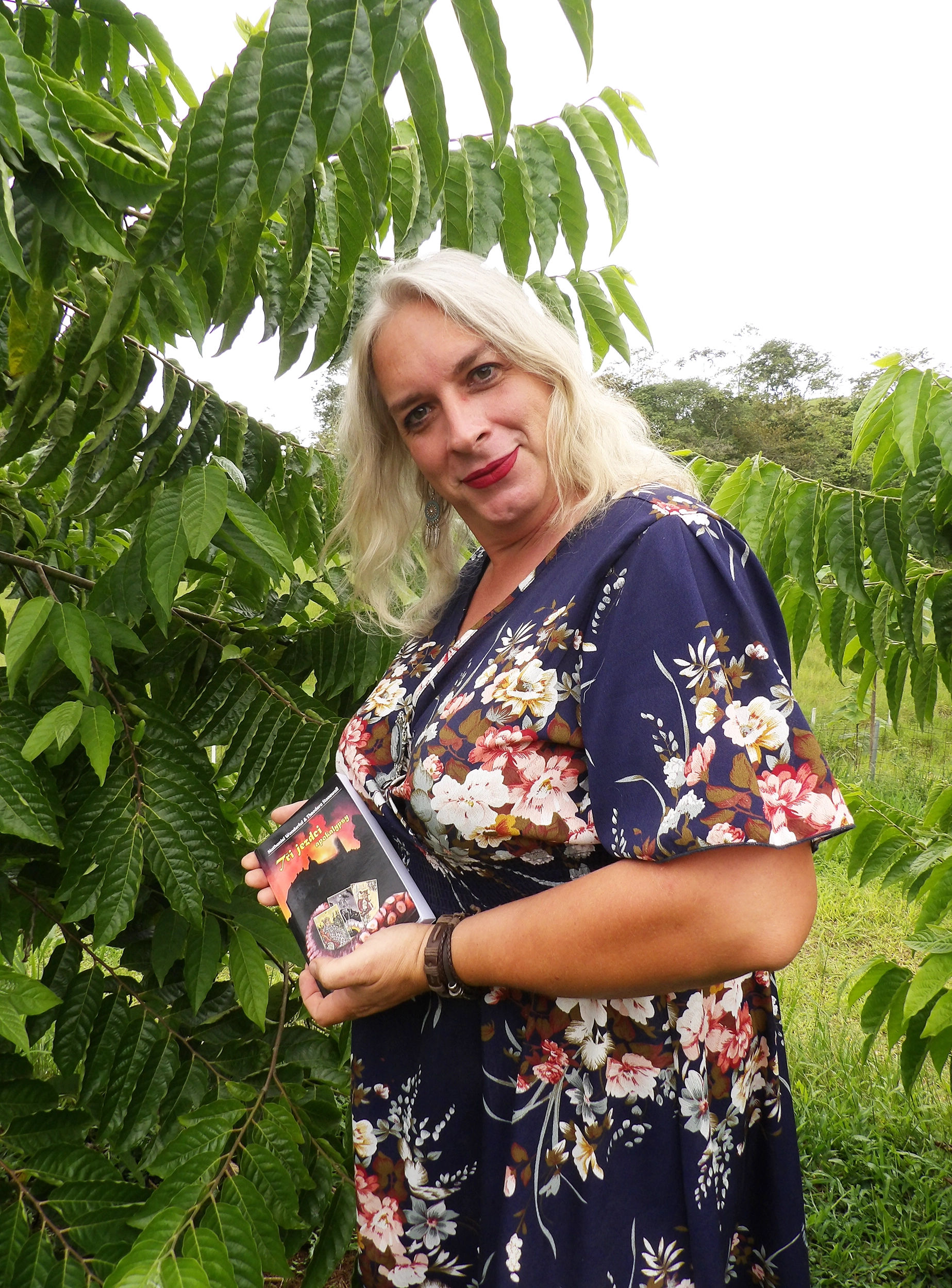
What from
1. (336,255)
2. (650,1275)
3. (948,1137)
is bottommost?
(948,1137)

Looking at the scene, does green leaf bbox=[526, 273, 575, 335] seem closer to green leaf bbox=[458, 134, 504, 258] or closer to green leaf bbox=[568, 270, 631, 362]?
green leaf bbox=[568, 270, 631, 362]

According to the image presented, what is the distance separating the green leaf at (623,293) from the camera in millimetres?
1777

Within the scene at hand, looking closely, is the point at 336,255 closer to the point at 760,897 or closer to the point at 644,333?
the point at 644,333

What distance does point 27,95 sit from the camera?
0.83 metres

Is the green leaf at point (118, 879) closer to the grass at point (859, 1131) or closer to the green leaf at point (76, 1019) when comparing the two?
the green leaf at point (76, 1019)

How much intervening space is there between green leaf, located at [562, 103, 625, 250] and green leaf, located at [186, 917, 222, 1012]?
122 cm

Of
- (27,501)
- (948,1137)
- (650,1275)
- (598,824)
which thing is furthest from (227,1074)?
(948,1137)

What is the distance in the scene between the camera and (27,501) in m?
1.83

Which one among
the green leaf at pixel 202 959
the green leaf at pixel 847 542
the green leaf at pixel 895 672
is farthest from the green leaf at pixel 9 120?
the green leaf at pixel 895 672

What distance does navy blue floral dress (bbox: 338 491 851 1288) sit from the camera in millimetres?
947

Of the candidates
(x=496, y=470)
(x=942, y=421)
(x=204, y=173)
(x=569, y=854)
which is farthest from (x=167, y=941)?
(x=942, y=421)

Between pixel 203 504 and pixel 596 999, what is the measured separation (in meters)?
0.77

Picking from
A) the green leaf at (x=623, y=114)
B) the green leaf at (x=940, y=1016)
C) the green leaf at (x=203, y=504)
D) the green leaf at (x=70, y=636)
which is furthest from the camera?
the green leaf at (x=940, y=1016)

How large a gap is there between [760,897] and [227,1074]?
3.18 ft
